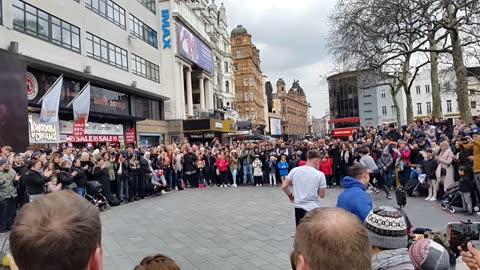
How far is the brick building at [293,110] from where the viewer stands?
141m

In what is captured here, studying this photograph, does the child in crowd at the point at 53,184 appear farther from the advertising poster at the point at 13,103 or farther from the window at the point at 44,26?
the window at the point at 44,26

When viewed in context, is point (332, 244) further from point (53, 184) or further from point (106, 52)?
point (106, 52)

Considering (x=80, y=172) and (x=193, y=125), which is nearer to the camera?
(x=80, y=172)

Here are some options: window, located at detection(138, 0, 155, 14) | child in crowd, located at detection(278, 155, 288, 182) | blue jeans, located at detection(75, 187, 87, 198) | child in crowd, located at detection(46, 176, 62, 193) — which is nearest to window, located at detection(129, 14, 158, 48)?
window, located at detection(138, 0, 155, 14)

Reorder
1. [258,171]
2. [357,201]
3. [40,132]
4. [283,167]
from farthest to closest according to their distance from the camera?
1. [40,132]
2. [258,171]
3. [283,167]
4. [357,201]

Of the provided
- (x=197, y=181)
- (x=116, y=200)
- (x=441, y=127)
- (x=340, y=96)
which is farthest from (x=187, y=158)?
(x=340, y=96)

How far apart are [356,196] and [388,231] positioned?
5.30ft

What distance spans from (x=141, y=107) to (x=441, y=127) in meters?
25.0

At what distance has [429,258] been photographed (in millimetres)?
2574

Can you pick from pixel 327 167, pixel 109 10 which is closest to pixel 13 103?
pixel 109 10

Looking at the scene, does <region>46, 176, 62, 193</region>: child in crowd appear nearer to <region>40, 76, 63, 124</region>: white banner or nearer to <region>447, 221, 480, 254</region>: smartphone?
<region>40, 76, 63, 124</region>: white banner

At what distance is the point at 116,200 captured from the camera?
14000 millimetres

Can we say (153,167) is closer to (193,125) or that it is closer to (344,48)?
(344,48)

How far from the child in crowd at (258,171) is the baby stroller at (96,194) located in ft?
25.8
